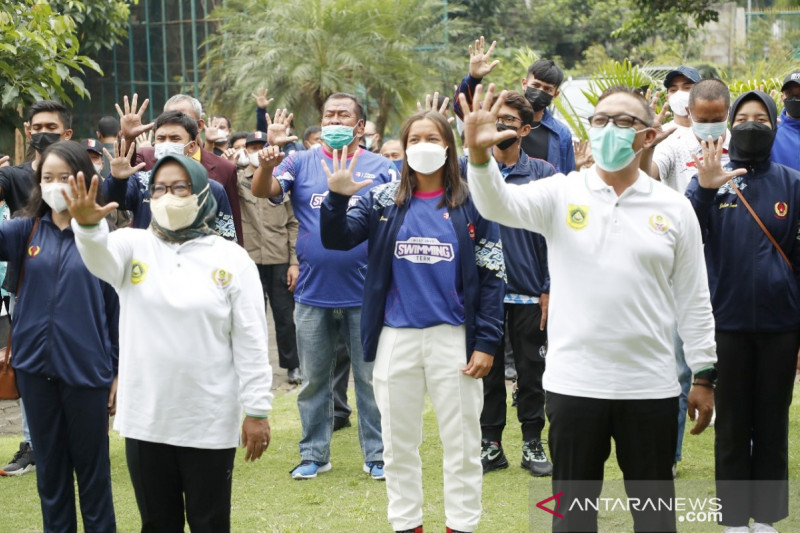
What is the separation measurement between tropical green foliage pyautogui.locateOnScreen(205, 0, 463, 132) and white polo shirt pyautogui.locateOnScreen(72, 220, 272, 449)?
779 inches

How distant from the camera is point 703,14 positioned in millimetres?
22672

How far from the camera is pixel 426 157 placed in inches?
224

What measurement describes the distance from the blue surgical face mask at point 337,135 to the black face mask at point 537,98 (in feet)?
4.85

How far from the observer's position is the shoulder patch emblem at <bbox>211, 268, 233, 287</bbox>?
4645 mm

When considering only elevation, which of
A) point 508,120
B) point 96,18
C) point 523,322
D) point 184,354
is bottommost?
point 523,322

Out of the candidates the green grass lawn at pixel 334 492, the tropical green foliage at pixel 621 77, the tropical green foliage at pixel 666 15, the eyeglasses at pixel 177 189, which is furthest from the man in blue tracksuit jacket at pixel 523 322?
the tropical green foliage at pixel 666 15

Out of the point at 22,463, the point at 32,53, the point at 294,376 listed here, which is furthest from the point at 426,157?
the point at 294,376

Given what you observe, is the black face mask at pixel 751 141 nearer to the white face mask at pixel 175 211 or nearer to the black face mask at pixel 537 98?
the black face mask at pixel 537 98

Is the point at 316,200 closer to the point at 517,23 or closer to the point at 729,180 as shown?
the point at 729,180

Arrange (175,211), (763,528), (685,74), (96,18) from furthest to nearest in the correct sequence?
(96,18)
(685,74)
(763,528)
(175,211)

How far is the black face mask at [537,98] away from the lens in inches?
305

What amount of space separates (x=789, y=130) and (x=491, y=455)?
9.43ft

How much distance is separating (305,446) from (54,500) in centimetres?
213

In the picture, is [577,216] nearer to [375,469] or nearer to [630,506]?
[630,506]
